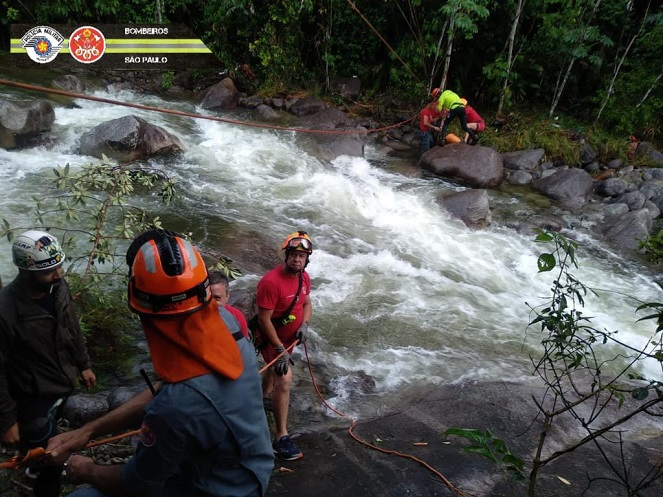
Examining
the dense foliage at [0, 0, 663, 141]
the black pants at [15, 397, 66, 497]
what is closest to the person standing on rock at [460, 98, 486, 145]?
the dense foliage at [0, 0, 663, 141]

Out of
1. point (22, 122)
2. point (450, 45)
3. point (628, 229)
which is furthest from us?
point (450, 45)

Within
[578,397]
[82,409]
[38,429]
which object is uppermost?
[38,429]

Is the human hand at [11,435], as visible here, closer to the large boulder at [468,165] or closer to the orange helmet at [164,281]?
the orange helmet at [164,281]

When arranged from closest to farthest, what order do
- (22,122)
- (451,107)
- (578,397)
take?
(578,397) < (22,122) < (451,107)

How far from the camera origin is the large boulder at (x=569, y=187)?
1047cm

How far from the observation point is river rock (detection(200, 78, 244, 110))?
13016 mm

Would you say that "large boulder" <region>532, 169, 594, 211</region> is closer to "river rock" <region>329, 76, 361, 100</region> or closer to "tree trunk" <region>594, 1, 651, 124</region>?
"tree trunk" <region>594, 1, 651, 124</region>

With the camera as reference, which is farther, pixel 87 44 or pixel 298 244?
pixel 87 44

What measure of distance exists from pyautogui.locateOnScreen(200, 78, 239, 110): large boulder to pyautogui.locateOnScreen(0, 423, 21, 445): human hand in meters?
11.2

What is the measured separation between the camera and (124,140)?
9039 millimetres

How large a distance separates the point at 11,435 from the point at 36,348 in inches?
18.2

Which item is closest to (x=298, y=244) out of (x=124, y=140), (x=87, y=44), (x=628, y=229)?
(x=124, y=140)

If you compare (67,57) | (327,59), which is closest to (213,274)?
(327,59)

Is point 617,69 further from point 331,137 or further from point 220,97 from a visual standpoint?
point 220,97
